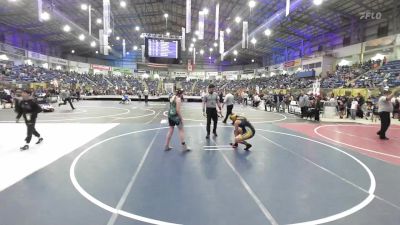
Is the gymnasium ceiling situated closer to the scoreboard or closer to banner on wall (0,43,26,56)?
banner on wall (0,43,26,56)

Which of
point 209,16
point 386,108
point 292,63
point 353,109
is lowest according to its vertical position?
point 353,109

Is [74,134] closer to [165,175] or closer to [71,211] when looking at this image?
[165,175]

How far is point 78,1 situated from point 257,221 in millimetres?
29295

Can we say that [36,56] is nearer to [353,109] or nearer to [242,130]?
[353,109]

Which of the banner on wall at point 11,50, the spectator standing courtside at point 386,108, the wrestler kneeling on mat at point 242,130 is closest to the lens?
the wrestler kneeling on mat at point 242,130

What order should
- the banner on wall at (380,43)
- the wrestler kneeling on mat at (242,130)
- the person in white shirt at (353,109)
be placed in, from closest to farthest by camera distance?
1. the wrestler kneeling on mat at (242,130)
2. the person in white shirt at (353,109)
3. the banner on wall at (380,43)

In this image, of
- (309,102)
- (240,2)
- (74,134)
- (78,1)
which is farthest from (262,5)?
(74,134)

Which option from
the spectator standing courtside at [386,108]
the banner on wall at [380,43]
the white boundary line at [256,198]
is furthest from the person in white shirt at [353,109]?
the banner on wall at [380,43]

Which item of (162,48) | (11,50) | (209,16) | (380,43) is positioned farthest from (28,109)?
(11,50)

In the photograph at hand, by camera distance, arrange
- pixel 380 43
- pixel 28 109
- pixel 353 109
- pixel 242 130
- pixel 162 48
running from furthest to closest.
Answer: pixel 380 43, pixel 162 48, pixel 353 109, pixel 242 130, pixel 28 109

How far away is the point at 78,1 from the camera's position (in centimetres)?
2686

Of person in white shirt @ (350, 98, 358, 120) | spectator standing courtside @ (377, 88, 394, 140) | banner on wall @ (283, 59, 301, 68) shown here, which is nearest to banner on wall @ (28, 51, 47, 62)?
banner on wall @ (283, 59, 301, 68)

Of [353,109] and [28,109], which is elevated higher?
[28,109]

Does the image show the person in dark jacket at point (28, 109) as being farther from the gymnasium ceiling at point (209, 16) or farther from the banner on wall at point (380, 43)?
the banner on wall at point (380, 43)
